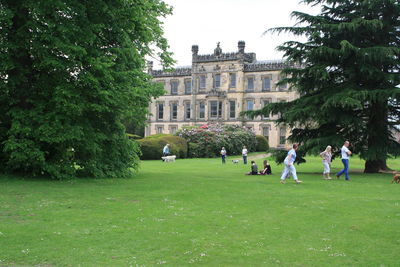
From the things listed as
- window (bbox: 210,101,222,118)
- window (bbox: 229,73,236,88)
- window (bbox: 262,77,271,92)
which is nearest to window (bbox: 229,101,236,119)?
window (bbox: 210,101,222,118)

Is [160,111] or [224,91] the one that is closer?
[224,91]

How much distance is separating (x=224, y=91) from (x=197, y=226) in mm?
A: 61220

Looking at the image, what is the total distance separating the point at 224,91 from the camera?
7012 cm

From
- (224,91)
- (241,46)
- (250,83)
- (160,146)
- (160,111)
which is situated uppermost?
(241,46)

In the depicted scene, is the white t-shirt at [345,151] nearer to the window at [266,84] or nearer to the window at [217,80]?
the window at [266,84]

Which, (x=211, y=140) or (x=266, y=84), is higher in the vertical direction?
(x=266, y=84)

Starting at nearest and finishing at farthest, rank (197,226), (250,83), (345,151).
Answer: (197,226) < (345,151) < (250,83)

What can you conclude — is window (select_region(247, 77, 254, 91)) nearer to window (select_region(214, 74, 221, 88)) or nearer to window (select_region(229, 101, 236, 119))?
window (select_region(229, 101, 236, 119))

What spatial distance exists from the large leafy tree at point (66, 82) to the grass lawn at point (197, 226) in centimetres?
270

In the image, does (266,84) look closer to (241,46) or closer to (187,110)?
(241,46)

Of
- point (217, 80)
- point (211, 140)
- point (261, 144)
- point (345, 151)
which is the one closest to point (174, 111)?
point (217, 80)

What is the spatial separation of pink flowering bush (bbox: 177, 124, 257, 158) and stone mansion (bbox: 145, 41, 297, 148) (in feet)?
50.5

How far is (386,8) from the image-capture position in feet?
78.8

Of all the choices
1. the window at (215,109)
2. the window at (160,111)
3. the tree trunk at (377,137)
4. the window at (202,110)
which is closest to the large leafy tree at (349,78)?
the tree trunk at (377,137)
